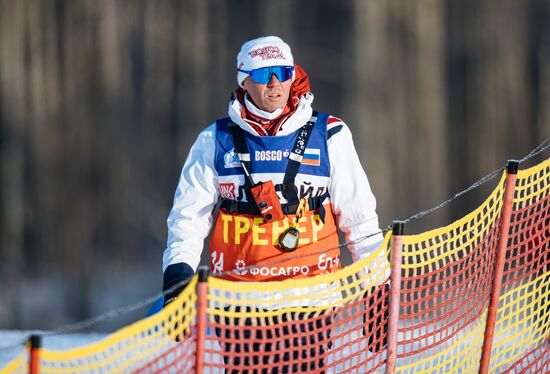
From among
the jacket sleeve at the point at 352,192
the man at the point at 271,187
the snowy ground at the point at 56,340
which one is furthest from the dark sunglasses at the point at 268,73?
the snowy ground at the point at 56,340

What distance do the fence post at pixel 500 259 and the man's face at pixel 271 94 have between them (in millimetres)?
928

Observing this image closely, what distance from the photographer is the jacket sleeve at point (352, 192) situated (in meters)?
4.55

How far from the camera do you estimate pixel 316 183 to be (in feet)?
14.8

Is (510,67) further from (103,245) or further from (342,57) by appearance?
(103,245)

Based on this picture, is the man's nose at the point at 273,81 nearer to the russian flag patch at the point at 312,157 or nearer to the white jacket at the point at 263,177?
the white jacket at the point at 263,177

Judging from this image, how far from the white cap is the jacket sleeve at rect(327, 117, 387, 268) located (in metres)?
0.32

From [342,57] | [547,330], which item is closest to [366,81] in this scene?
[342,57]

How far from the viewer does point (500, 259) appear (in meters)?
4.79

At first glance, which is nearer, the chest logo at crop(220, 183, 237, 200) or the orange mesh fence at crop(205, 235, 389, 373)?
the orange mesh fence at crop(205, 235, 389, 373)

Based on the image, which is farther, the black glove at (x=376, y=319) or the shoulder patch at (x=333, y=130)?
the shoulder patch at (x=333, y=130)

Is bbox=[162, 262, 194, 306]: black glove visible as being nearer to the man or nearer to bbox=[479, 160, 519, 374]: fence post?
the man

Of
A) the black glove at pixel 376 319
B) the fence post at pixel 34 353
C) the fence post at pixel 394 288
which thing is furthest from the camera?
the black glove at pixel 376 319

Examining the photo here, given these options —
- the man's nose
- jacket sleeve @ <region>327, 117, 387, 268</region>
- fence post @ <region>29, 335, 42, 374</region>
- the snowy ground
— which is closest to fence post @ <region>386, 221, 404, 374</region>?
jacket sleeve @ <region>327, 117, 387, 268</region>

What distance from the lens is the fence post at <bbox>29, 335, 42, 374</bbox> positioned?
350 cm
